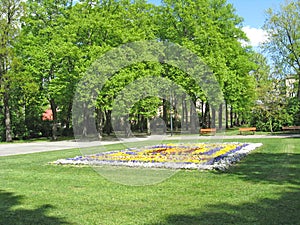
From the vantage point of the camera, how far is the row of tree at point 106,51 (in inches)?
1136

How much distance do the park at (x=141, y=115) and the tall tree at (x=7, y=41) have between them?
0.09 m

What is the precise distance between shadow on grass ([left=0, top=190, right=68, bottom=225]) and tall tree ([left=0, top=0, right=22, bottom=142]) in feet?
79.9

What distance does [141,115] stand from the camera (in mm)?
33250

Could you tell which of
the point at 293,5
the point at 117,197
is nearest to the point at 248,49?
the point at 293,5

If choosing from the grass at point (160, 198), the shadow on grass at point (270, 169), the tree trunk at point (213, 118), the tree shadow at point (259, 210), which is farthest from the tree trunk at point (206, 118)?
the tree shadow at point (259, 210)

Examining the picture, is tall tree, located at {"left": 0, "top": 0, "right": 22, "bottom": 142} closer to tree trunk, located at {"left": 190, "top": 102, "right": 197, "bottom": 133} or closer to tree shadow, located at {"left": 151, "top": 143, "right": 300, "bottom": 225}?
tree trunk, located at {"left": 190, "top": 102, "right": 197, "bottom": 133}

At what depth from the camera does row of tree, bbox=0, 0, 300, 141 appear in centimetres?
2886

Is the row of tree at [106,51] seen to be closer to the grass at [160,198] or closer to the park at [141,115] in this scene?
the park at [141,115]

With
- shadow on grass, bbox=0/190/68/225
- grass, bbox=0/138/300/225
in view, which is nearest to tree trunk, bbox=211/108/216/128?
grass, bbox=0/138/300/225

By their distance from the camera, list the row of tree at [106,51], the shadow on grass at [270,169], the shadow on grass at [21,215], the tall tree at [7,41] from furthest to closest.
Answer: the tall tree at [7,41] < the row of tree at [106,51] < the shadow on grass at [270,169] < the shadow on grass at [21,215]

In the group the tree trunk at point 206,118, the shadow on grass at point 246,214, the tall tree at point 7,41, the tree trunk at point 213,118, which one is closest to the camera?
the shadow on grass at point 246,214

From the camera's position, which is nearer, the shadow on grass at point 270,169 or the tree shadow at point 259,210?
the tree shadow at point 259,210

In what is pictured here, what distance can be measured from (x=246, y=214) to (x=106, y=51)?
23.3 metres

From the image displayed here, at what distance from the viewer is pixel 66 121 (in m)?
38.5
